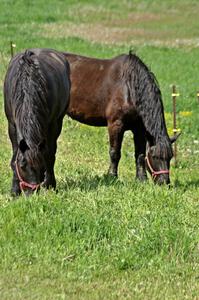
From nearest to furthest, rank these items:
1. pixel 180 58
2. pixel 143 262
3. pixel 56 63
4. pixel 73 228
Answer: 1. pixel 143 262
2. pixel 73 228
3. pixel 56 63
4. pixel 180 58

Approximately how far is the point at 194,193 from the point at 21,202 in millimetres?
2840

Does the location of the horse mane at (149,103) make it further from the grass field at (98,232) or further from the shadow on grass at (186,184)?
the grass field at (98,232)

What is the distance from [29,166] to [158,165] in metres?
3.09

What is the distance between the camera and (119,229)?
7.80 m

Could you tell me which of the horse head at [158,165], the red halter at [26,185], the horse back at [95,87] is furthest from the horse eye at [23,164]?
the horse back at [95,87]

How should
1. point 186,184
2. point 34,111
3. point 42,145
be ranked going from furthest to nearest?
point 186,184 → point 34,111 → point 42,145

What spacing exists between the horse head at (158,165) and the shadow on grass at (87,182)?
0.65 meters

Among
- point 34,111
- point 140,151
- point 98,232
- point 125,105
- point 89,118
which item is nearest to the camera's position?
point 98,232

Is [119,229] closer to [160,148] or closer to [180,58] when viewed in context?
[160,148]

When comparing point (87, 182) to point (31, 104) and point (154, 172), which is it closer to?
point (154, 172)

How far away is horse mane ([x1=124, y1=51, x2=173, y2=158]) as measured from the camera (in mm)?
11289

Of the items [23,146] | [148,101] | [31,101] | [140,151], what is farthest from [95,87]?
[23,146]

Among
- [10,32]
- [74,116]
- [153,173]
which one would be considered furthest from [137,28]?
[153,173]

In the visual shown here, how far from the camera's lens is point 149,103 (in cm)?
1155
